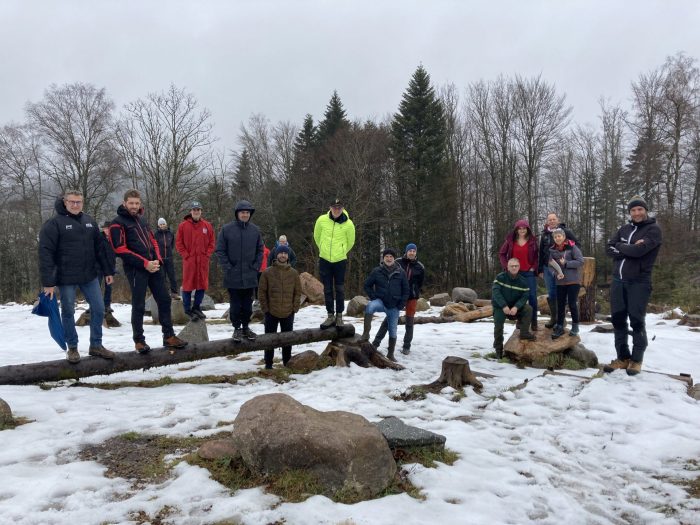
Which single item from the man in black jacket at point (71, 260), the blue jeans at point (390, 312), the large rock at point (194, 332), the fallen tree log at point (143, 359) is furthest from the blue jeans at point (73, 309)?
the blue jeans at point (390, 312)

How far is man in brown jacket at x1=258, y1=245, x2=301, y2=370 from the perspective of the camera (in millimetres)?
6262

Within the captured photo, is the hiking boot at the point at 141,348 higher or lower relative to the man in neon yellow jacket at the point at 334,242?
lower

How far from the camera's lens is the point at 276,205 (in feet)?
98.7

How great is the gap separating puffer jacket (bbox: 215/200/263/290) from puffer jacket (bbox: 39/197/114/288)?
60.4 inches

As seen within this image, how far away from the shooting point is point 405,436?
3500mm

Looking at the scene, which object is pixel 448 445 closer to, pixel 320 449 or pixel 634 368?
pixel 320 449

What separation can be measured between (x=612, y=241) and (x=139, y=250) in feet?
20.3

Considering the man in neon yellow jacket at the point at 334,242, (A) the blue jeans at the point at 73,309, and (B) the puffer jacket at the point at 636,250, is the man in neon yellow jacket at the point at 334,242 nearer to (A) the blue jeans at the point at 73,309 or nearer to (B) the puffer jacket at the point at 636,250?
(A) the blue jeans at the point at 73,309

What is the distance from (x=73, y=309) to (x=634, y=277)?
274 inches

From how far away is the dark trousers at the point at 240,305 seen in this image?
6191mm

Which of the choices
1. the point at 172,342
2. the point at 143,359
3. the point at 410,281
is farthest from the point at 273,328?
the point at 410,281

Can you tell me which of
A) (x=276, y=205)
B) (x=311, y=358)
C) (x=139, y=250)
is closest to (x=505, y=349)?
(x=311, y=358)

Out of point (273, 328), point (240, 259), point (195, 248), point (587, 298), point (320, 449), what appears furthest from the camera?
point (587, 298)

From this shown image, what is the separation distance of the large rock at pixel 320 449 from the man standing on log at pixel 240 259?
2992mm
